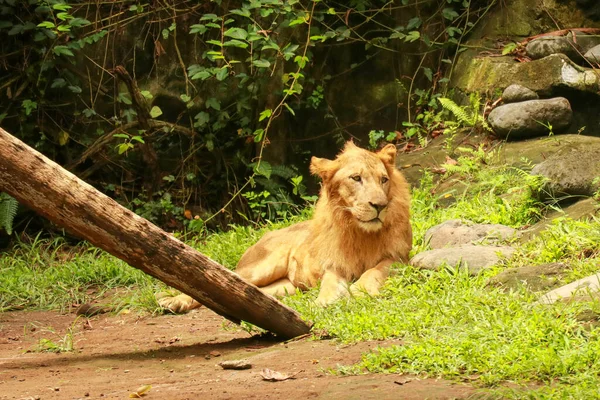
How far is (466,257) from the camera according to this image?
6.71 meters

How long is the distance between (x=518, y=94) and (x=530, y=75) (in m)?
0.38

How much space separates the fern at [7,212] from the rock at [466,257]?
16.0ft

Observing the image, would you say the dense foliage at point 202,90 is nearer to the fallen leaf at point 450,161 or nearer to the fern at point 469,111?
the fern at point 469,111

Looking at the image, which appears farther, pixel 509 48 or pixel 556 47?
pixel 509 48

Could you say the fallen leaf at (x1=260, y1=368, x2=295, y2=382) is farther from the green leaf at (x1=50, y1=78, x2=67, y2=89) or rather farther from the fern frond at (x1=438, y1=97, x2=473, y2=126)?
the green leaf at (x1=50, y1=78, x2=67, y2=89)

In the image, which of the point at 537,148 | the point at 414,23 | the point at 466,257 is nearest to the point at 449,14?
the point at 414,23

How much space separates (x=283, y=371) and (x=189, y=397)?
0.67m

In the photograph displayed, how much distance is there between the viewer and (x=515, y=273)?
20.0 feet

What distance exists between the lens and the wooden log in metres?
5.32

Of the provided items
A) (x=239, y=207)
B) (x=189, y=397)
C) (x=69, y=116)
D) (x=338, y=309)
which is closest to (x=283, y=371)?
(x=189, y=397)

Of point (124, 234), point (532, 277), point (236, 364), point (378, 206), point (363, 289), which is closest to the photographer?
point (236, 364)

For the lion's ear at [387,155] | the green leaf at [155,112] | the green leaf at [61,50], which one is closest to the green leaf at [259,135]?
the green leaf at [155,112]

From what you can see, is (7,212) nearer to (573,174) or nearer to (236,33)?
(236,33)

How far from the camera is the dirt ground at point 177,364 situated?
4.40 m
